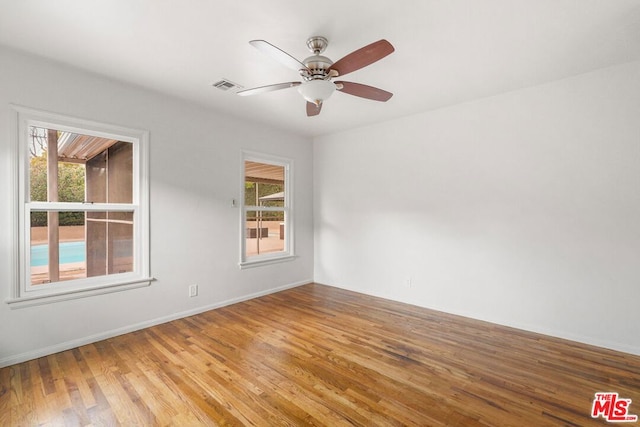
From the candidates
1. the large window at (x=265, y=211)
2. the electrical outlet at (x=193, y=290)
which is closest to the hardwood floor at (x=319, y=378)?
the electrical outlet at (x=193, y=290)

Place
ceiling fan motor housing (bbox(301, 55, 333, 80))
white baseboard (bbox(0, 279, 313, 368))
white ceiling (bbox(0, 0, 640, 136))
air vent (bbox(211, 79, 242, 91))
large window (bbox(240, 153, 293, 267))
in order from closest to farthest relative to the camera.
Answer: white ceiling (bbox(0, 0, 640, 136)) → ceiling fan motor housing (bbox(301, 55, 333, 80)) → white baseboard (bbox(0, 279, 313, 368)) → air vent (bbox(211, 79, 242, 91)) → large window (bbox(240, 153, 293, 267))

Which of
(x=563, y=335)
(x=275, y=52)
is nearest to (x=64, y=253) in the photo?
(x=275, y=52)

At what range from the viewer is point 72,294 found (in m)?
2.77

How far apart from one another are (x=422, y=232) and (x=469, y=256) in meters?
0.64

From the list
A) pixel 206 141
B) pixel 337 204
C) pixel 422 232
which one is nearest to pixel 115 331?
pixel 206 141

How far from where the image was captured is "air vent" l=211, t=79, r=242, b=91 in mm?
3061

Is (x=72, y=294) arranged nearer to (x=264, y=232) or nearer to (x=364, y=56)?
(x=264, y=232)

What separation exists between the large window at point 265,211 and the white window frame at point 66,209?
4.26 feet

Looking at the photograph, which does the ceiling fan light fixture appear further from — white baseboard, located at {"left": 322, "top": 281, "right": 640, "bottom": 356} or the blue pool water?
white baseboard, located at {"left": 322, "top": 281, "right": 640, "bottom": 356}

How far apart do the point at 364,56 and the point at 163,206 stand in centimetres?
269

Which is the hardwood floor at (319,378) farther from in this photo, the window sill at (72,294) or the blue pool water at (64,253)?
the blue pool water at (64,253)

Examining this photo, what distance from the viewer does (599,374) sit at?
2334 mm

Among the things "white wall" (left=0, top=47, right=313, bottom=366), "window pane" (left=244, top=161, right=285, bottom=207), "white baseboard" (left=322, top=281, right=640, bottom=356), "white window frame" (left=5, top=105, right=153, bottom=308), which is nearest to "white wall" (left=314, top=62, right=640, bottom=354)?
"white baseboard" (left=322, top=281, right=640, bottom=356)

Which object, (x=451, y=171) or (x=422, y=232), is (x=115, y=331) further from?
(x=451, y=171)
